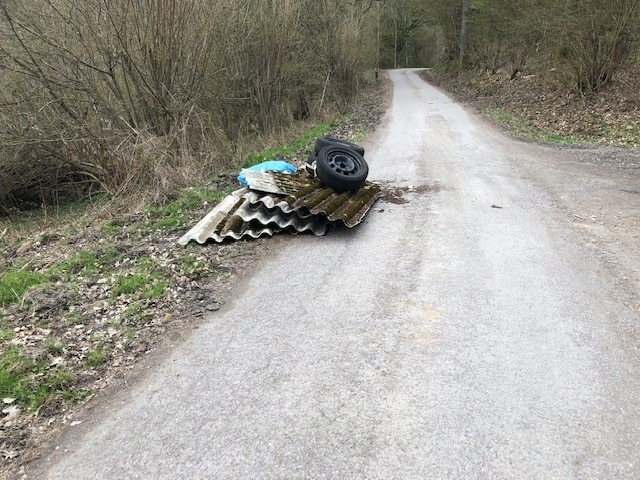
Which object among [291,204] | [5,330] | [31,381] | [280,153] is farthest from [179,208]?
[280,153]

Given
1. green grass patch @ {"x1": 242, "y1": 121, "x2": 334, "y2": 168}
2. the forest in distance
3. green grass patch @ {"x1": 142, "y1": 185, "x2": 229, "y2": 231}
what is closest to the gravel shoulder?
the forest in distance

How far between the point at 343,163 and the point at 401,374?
4612 millimetres

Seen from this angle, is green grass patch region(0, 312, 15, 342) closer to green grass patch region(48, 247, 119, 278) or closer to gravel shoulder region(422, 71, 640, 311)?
green grass patch region(48, 247, 119, 278)

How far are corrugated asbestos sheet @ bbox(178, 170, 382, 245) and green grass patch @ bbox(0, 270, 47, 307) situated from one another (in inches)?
68.7

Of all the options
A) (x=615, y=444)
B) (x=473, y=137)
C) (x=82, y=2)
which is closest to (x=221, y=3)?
(x=82, y=2)

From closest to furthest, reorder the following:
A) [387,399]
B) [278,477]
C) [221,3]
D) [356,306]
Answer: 1. [278,477]
2. [387,399]
3. [356,306]
4. [221,3]

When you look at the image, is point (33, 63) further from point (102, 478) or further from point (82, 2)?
point (102, 478)

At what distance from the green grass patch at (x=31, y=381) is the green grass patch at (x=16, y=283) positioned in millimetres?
1459

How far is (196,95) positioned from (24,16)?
390 cm

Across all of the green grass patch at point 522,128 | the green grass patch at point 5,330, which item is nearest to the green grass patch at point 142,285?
the green grass patch at point 5,330

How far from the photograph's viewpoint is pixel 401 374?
361 centimetres

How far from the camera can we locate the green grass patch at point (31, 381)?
3.56 metres

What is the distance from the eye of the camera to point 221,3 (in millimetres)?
11859

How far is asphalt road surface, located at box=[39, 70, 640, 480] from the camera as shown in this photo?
114 inches
